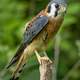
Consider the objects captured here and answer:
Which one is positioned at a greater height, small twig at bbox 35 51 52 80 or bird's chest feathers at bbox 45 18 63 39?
bird's chest feathers at bbox 45 18 63 39

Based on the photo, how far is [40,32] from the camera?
547 centimetres

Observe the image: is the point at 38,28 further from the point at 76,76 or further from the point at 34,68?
the point at 76,76

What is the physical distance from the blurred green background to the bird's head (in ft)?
6.48

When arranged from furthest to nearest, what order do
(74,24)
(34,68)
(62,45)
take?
1. (74,24)
2. (62,45)
3. (34,68)

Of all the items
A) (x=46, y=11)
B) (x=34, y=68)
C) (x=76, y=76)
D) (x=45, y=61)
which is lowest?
(x=76, y=76)

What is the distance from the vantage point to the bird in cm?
531

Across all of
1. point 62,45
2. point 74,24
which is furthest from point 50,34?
point 74,24

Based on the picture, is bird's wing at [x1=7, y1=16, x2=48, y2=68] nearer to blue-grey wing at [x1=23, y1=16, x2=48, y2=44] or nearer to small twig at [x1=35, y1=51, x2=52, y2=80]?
blue-grey wing at [x1=23, y1=16, x2=48, y2=44]

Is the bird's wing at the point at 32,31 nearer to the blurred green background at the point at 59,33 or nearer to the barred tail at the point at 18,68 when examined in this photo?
the barred tail at the point at 18,68

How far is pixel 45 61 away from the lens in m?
5.31

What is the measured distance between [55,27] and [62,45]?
273 cm

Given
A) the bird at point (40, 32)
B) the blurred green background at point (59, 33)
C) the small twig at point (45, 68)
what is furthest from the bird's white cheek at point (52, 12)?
the blurred green background at point (59, 33)

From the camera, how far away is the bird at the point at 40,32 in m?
5.31

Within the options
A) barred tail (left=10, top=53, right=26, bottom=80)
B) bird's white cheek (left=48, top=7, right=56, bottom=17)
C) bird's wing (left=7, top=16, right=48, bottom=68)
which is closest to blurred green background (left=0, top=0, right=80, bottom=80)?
bird's wing (left=7, top=16, right=48, bottom=68)
